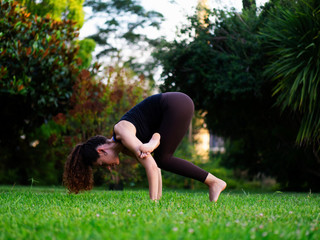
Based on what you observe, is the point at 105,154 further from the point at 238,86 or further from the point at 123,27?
the point at 123,27

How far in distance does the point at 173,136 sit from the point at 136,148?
0.43m

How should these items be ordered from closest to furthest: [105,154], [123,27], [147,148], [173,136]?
[147,148], [173,136], [105,154], [123,27]

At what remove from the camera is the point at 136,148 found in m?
3.36

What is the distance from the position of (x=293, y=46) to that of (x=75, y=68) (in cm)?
399

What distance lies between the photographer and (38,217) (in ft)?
8.14

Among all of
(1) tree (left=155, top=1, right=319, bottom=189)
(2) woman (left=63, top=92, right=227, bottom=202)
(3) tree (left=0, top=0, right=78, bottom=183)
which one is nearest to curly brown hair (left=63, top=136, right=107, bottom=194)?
(2) woman (left=63, top=92, right=227, bottom=202)

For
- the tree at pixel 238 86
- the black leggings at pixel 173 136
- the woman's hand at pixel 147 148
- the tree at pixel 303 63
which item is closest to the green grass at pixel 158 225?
the woman's hand at pixel 147 148

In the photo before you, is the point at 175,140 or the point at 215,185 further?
the point at 215,185

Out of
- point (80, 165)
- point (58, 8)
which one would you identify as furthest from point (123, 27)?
point (80, 165)

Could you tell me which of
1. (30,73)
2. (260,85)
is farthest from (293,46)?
(30,73)

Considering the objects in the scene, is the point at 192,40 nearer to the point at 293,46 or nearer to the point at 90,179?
the point at 293,46

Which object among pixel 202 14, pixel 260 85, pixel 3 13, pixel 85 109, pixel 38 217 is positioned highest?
pixel 202 14

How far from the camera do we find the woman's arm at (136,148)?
3.38 m

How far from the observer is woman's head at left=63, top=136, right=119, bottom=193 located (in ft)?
12.2
